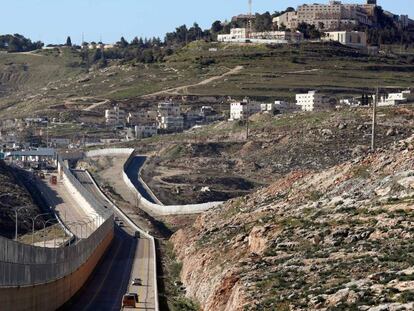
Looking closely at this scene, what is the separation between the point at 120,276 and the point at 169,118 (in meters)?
122

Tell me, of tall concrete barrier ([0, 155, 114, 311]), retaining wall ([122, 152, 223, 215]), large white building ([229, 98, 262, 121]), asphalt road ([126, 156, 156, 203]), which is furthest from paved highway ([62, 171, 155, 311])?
large white building ([229, 98, 262, 121])

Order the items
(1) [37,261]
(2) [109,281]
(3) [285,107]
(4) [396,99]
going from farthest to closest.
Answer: (3) [285,107] → (4) [396,99] → (2) [109,281] → (1) [37,261]

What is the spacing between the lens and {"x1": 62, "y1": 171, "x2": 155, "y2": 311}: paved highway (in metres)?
54.8

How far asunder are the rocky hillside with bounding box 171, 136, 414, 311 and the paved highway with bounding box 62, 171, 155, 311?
90.3 inches

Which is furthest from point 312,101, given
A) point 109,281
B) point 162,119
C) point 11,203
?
point 109,281

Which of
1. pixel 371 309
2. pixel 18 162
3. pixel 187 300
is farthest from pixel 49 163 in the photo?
pixel 371 309

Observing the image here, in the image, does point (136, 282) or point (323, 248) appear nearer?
point (323, 248)

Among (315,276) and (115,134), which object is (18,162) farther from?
(315,276)

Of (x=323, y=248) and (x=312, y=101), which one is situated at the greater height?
(x=323, y=248)

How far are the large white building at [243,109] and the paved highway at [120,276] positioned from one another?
266ft

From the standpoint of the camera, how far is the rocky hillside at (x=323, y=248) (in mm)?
32062

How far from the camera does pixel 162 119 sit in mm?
189875

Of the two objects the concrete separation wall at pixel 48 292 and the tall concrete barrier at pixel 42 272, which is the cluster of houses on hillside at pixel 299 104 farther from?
the concrete separation wall at pixel 48 292

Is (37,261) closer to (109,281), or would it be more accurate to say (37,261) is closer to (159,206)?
(109,281)
